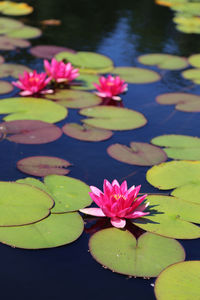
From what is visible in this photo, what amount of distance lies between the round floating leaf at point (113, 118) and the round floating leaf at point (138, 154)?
0.29 meters

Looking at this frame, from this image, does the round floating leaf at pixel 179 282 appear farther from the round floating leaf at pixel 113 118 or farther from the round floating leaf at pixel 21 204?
the round floating leaf at pixel 113 118

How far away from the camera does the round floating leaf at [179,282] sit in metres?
1.69

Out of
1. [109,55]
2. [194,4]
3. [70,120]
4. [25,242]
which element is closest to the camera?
[25,242]

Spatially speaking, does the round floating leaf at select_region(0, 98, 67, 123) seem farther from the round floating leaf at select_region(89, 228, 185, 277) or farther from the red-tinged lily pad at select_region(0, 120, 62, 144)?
the round floating leaf at select_region(89, 228, 185, 277)

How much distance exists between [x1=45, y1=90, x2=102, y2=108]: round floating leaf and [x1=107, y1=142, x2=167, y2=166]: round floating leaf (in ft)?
2.23

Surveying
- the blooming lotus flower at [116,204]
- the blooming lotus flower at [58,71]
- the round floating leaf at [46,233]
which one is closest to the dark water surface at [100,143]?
the round floating leaf at [46,233]

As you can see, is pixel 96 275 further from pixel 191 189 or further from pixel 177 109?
pixel 177 109

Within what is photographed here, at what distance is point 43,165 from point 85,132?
532 millimetres

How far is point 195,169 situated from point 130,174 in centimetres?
35

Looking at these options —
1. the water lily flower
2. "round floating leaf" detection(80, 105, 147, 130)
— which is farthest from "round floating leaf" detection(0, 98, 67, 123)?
"round floating leaf" detection(80, 105, 147, 130)

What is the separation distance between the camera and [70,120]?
3.16m

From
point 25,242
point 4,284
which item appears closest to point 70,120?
point 25,242

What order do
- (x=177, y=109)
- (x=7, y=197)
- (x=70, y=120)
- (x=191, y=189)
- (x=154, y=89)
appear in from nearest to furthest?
(x=7, y=197)
(x=191, y=189)
(x=70, y=120)
(x=177, y=109)
(x=154, y=89)

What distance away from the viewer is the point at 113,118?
319 cm
